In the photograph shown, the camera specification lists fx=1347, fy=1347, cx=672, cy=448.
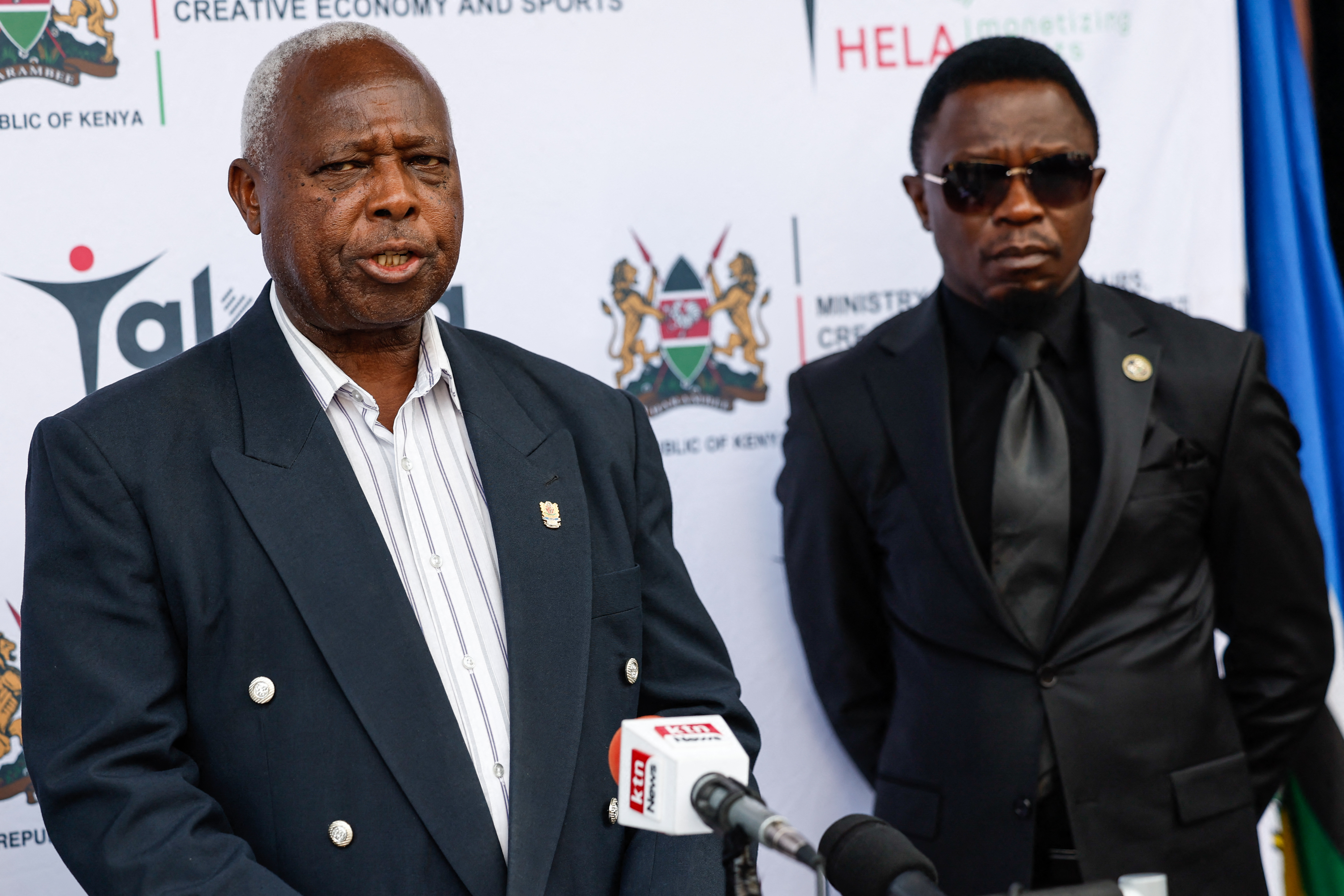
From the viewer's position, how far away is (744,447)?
323cm

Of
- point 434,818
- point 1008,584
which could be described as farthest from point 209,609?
point 1008,584

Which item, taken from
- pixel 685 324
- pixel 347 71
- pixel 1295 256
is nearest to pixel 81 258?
pixel 347 71

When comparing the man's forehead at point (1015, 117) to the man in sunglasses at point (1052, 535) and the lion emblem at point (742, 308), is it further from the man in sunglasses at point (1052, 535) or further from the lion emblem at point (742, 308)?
the lion emblem at point (742, 308)

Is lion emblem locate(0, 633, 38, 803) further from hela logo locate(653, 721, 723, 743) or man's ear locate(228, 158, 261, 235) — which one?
hela logo locate(653, 721, 723, 743)

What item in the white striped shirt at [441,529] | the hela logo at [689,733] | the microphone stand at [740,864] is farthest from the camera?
the white striped shirt at [441,529]

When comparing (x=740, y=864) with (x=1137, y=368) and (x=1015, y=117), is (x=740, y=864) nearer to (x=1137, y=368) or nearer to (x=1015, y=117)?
(x=1137, y=368)

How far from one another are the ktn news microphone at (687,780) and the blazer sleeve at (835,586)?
4.81 feet

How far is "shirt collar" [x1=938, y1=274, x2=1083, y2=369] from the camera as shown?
2.75 metres

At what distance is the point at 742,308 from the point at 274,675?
67.5 inches

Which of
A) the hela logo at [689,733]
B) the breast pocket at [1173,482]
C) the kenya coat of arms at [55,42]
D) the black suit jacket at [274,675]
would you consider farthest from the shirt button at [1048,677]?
the kenya coat of arms at [55,42]

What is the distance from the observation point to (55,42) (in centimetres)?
281

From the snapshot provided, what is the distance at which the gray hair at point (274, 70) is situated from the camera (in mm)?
2010

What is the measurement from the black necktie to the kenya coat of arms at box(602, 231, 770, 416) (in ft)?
2.53

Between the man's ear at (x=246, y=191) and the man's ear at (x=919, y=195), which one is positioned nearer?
the man's ear at (x=246, y=191)
